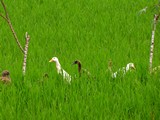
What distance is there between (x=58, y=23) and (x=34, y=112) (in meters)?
4.37

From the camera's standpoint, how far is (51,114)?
311 cm

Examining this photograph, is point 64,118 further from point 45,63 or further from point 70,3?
point 70,3

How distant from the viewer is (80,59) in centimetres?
527

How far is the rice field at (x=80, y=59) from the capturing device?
3219mm

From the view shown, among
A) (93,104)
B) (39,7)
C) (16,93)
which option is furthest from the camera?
(39,7)

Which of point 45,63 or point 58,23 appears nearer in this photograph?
point 45,63

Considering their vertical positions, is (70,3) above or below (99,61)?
above

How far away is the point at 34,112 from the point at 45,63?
1993 mm

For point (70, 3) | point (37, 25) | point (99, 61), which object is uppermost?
point (70, 3)

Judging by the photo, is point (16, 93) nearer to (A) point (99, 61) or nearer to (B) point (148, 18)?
(A) point (99, 61)

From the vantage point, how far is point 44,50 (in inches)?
233

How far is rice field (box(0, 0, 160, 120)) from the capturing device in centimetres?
322

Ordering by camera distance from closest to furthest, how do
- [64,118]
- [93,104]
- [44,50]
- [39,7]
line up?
[64,118] < [93,104] < [44,50] < [39,7]

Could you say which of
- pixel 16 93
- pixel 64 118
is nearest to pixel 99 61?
pixel 16 93
